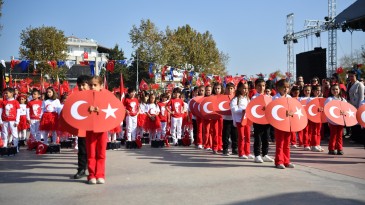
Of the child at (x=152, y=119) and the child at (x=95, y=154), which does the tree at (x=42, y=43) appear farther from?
the child at (x=95, y=154)

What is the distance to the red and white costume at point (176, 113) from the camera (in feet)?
40.0

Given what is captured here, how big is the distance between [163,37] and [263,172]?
102 feet

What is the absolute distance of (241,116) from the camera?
28.6ft

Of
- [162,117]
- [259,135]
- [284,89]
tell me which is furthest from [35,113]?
[284,89]

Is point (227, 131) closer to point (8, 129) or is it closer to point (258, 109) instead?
point (258, 109)

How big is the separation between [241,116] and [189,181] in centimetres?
299

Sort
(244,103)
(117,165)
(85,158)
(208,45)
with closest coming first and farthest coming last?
(85,158)
(117,165)
(244,103)
(208,45)

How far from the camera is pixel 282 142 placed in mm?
7383

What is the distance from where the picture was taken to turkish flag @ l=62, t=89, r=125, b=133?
6051 mm

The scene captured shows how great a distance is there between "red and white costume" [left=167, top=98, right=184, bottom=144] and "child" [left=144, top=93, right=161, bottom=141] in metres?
0.49

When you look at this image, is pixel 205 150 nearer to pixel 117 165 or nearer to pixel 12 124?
pixel 117 165

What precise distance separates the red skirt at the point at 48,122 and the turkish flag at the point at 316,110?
6.85 metres

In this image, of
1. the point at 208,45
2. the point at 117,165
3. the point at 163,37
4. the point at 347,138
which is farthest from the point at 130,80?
the point at 117,165

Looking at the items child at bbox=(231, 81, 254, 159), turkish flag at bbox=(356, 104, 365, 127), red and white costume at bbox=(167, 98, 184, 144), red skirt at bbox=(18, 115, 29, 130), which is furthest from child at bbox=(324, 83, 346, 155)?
red skirt at bbox=(18, 115, 29, 130)
